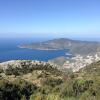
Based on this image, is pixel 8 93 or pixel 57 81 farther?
pixel 57 81

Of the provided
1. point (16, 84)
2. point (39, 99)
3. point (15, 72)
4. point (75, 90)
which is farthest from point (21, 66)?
→ point (39, 99)

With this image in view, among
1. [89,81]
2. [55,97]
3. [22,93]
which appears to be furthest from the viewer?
[89,81]

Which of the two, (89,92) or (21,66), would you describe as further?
(21,66)

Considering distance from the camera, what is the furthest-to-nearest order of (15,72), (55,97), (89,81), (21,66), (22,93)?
(21,66)
(15,72)
(89,81)
(22,93)
(55,97)

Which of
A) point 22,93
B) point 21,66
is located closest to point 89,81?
point 22,93

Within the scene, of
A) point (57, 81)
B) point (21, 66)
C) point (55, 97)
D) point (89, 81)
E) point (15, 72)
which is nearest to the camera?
point (55, 97)

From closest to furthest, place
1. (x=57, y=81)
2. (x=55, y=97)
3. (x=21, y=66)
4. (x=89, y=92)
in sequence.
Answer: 1. (x=55, y=97)
2. (x=89, y=92)
3. (x=57, y=81)
4. (x=21, y=66)

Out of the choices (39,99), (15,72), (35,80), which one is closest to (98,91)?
(39,99)

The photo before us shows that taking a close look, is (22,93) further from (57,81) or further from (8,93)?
(57,81)

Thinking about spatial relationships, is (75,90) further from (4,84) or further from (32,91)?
(4,84)
